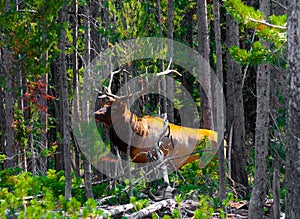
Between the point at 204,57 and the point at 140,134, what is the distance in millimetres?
2941

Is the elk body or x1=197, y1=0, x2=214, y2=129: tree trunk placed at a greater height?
x1=197, y1=0, x2=214, y2=129: tree trunk

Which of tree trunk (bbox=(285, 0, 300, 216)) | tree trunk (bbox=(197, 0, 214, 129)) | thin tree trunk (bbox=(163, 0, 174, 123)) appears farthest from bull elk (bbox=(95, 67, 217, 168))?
tree trunk (bbox=(285, 0, 300, 216))

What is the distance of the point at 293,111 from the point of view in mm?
6250

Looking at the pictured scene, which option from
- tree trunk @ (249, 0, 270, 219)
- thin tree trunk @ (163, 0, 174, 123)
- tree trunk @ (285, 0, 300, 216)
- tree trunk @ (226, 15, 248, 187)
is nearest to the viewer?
tree trunk @ (285, 0, 300, 216)

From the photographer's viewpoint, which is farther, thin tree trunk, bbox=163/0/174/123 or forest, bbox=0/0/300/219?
thin tree trunk, bbox=163/0/174/123

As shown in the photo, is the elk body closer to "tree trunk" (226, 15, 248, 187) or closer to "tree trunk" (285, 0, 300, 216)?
"tree trunk" (226, 15, 248, 187)

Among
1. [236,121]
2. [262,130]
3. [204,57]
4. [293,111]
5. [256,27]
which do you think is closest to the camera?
[293,111]

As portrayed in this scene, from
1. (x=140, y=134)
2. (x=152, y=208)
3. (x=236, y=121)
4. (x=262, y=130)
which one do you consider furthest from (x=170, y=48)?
(x=262, y=130)

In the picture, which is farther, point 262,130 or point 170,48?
point 170,48

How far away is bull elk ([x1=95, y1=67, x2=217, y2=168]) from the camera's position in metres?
11.8

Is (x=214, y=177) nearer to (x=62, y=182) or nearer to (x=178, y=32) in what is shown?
(x=62, y=182)

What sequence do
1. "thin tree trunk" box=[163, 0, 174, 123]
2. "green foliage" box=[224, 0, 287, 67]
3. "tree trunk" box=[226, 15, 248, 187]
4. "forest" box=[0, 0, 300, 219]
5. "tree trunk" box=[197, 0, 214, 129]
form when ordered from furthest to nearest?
"thin tree trunk" box=[163, 0, 174, 123], "tree trunk" box=[197, 0, 214, 129], "tree trunk" box=[226, 15, 248, 187], "forest" box=[0, 0, 300, 219], "green foliage" box=[224, 0, 287, 67]

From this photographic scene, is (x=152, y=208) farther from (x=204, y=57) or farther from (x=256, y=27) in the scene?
(x=204, y=57)

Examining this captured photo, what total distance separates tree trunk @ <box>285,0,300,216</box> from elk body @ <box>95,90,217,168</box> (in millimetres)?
4884
